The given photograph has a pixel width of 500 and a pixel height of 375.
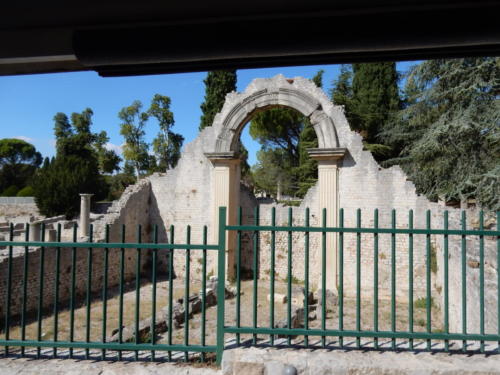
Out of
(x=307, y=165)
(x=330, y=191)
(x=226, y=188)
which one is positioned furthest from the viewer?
(x=307, y=165)

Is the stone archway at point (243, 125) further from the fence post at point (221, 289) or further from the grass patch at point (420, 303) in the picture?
the fence post at point (221, 289)

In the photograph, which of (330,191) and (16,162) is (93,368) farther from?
(16,162)

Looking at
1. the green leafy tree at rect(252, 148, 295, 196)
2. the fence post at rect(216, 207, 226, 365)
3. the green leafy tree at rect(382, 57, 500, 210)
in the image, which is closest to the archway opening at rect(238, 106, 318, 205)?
the green leafy tree at rect(252, 148, 295, 196)

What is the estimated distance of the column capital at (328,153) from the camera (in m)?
10.7

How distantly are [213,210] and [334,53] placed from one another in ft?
34.2

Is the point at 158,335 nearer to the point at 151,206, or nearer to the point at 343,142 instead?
the point at 151,206

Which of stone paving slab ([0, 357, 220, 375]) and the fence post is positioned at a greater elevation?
the fence post

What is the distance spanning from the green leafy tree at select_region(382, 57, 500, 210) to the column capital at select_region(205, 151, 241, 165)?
725cm

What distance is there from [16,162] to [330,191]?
68.2 metres

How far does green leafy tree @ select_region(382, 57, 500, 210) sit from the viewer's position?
1173 cm

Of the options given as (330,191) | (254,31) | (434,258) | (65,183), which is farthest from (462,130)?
(65,183)

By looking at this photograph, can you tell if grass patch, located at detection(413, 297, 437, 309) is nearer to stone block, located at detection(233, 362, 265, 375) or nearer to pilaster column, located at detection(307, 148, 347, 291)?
pilaster column, located at detection(307, 148, 347, 291)

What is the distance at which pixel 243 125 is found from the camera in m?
11.9

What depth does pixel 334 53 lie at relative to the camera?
6.84 ft
